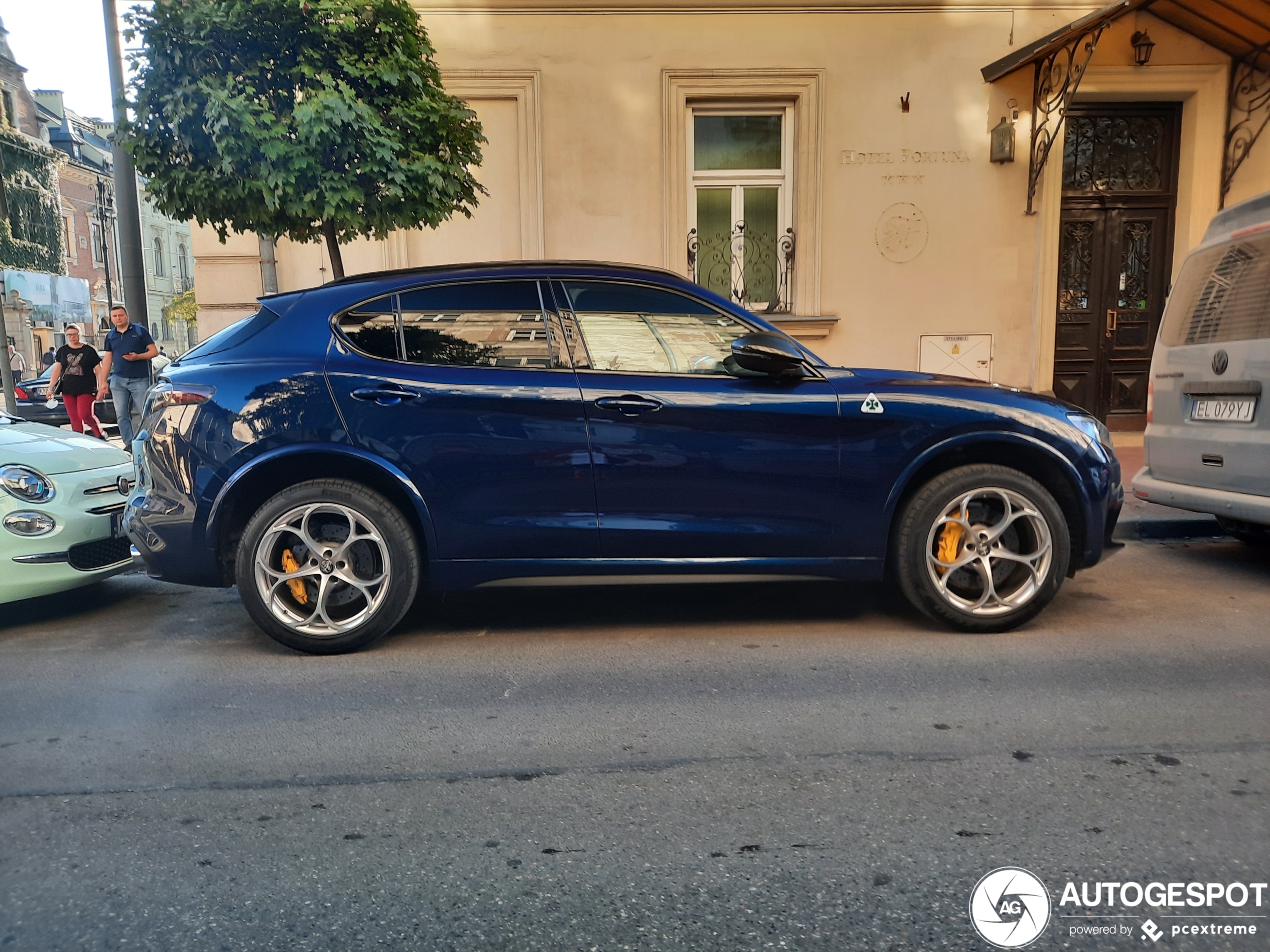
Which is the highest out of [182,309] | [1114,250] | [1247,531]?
[182,309]

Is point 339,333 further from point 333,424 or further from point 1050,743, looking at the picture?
point 1050,743

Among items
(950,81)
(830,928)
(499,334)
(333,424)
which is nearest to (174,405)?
(333,424)

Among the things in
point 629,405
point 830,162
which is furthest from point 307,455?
point 830,162

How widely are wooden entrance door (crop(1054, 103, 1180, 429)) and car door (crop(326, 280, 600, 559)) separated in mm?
8552

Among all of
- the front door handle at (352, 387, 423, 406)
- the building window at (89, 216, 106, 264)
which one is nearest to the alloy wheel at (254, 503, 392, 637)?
the front door handle at (352, 387, 423, 406)

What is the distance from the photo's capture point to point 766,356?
418 centimetres

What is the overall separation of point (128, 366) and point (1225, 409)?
10.1m

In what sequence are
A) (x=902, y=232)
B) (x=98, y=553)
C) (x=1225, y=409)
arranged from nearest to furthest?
1. (x=98, y=553)
2. (x=1225, y=409)
3. (x=902, y=232)

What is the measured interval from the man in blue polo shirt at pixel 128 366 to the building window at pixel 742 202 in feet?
19.4

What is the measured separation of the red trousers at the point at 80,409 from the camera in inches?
479

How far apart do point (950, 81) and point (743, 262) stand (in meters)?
2.89

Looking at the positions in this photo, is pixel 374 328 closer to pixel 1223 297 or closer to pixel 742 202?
pixel 1223 297

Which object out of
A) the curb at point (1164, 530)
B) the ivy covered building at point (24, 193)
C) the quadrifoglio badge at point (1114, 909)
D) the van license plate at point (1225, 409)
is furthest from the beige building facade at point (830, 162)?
the ivy covered building at point (24, 193)

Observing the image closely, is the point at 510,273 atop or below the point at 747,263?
below
